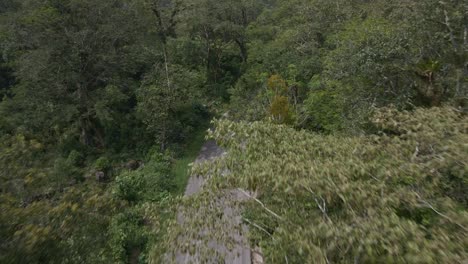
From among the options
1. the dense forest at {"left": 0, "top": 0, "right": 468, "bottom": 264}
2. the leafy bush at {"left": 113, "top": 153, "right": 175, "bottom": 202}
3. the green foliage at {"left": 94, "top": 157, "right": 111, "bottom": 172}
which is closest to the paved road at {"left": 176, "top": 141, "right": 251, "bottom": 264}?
the dense forest at {"left": 0, "top": 0, "right": 468, "bottom": 264}

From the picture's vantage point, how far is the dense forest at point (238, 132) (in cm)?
379

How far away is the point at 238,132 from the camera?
5746mm

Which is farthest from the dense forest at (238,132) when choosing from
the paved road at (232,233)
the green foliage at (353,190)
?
the paved road at (232,233)

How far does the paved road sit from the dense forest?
0.78 ft

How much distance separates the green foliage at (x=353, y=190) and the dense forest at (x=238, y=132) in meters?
0.02

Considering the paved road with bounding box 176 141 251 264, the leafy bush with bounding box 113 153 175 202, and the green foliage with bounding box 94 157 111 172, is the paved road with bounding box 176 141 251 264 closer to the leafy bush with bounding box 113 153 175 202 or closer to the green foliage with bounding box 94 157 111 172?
the leafy bush with bounding box 113 153 175 202

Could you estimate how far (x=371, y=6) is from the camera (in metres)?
21.5

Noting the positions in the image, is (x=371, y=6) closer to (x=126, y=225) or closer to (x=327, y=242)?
(x=126, y=225)

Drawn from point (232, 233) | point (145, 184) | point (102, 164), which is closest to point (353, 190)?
point (232, 233)

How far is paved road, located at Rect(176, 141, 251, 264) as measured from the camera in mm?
4809

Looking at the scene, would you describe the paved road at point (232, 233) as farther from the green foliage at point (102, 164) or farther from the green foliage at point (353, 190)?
the green foliage at point (102, 164)

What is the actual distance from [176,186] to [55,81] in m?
7.37

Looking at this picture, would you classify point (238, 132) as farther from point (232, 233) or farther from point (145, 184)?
point (145, 184)

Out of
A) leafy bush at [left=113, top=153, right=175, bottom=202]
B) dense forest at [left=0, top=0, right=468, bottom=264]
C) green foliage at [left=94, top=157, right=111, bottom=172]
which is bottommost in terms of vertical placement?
green foliage at [left=94, top=157, right=111, bottom=172]
